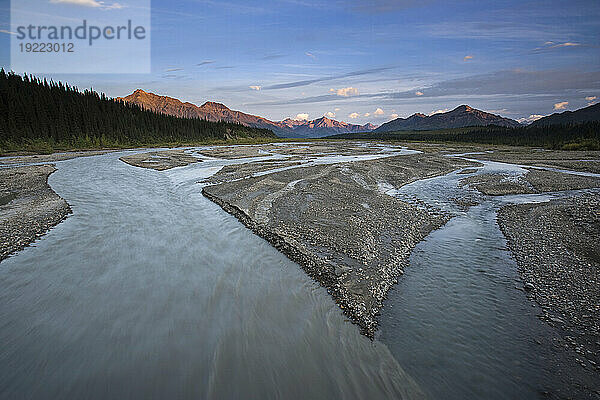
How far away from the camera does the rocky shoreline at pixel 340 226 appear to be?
26.2 ft

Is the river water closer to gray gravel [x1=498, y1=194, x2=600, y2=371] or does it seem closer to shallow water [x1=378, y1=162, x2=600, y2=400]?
shallow water [x1=378, y1=162, x2=600, y2=400]

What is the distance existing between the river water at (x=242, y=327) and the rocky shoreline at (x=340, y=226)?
442 mm

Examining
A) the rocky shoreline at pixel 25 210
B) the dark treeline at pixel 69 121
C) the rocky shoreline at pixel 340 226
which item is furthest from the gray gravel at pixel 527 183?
the dark treeline at pixel 69 121

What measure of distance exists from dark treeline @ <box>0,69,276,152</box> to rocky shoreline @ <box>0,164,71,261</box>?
103ft

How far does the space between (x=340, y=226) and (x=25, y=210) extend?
49.6 ft

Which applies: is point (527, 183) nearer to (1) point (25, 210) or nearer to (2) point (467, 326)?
(2) point (467, 326)

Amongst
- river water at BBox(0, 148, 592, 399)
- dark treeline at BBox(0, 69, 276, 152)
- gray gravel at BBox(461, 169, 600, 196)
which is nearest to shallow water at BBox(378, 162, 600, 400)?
river water at BBox(0, 148, 592, 399)

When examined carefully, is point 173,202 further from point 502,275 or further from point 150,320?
point 502,275

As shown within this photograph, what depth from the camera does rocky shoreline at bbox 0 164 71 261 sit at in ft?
35.2

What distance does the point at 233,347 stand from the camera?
6.02 metres

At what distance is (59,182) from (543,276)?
28.9 m

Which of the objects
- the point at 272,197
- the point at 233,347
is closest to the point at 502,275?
the point at 233,347

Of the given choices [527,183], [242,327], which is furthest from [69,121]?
[527,183]

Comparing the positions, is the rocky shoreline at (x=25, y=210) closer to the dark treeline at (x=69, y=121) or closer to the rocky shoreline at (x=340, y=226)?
the rocky shoreline at (x=340, y=226)
